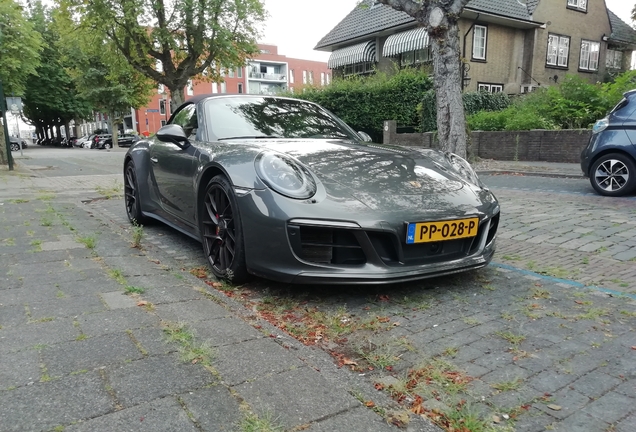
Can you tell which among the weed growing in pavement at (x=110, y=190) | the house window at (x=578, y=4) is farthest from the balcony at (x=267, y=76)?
the weed growing in pavement at (x=110, y=190)

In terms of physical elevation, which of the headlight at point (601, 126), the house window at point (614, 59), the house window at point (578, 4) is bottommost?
the headlight at point (601, 126)

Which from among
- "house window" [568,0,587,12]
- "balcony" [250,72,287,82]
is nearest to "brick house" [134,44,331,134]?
"balcony" [250,72,287,82]

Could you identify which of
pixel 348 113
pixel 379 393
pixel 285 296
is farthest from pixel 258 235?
pixel 348 113

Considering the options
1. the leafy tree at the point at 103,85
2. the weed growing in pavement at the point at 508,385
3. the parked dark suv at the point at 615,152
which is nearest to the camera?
the weed growing in pavement at the point at 508,385

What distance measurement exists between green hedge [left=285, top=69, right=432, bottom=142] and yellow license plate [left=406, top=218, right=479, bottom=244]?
51.2 feet

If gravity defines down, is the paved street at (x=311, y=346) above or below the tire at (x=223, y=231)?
below

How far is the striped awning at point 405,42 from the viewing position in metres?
21.3

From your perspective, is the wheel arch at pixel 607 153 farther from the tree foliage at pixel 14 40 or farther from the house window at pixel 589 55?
the house window at pixel 589 55

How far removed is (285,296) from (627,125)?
20.0 feet

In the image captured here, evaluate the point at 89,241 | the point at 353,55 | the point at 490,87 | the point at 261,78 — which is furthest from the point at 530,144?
the point at 261,78

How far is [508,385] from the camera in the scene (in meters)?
1.95

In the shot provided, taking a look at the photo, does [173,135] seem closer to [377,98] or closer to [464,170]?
[464,170]

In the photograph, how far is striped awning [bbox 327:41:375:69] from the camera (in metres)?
25.0

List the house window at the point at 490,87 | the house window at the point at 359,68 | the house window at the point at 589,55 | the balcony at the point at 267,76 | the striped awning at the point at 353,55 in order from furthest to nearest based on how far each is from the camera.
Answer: the balcony at the point at 267,76
the house window at the point at 589,55
the house window at the point at 359,68
the striped awning at the point at 353,55
the house window at the point at 490,87
